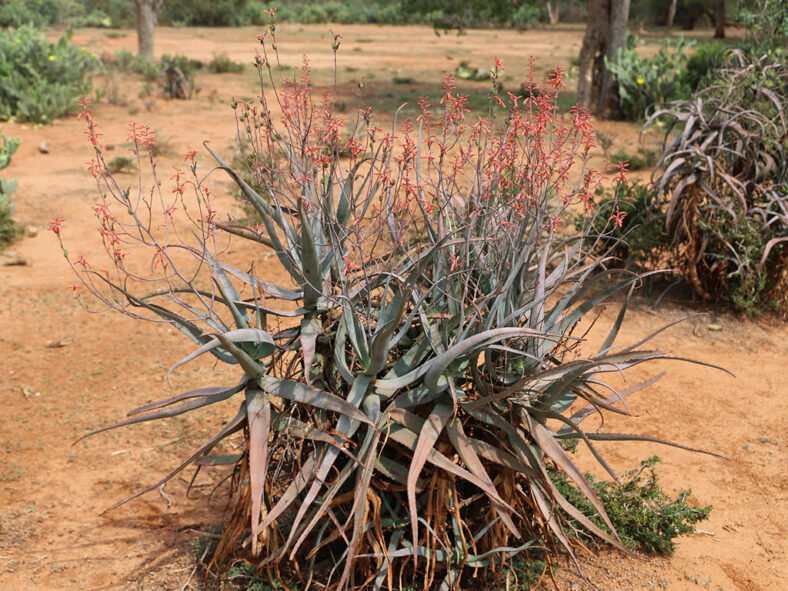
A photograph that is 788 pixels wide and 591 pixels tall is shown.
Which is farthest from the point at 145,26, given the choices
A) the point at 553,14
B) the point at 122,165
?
the point at 553,14

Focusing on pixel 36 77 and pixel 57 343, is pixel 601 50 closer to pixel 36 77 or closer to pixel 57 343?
pixel 36 77

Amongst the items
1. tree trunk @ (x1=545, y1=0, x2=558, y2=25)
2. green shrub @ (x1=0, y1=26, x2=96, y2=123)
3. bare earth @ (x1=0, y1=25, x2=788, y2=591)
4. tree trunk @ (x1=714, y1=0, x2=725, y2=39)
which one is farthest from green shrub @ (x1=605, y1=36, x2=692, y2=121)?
tree trunk @ (x1=545, y1=0, x2=558, y2=25)

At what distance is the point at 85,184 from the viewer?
9.02 meters

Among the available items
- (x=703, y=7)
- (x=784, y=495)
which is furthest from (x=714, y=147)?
(x=703, y=7)

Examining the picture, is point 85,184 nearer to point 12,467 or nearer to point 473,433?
point 12,467

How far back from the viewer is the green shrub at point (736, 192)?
Answer: 5480 mm

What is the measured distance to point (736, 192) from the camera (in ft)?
17.4

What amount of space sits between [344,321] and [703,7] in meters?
36.3

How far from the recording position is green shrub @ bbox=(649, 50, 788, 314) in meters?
5.48

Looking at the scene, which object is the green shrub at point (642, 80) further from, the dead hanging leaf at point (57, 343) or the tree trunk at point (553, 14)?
the tree trunk at point (553, 14)

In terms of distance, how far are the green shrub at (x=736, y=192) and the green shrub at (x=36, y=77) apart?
32.5 feet

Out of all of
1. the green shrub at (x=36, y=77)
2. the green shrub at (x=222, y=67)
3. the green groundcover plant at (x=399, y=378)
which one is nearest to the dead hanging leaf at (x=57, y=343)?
the green groundcover plant at (x=399, y=378)

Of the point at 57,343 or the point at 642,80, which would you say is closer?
the point at 57,343

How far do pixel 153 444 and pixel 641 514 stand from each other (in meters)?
2.43
